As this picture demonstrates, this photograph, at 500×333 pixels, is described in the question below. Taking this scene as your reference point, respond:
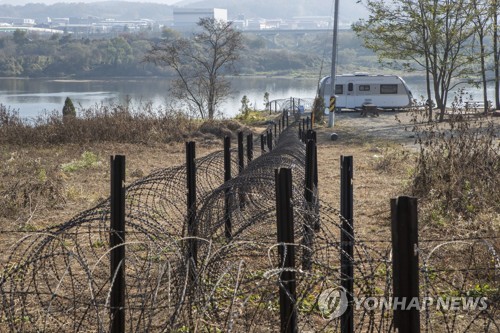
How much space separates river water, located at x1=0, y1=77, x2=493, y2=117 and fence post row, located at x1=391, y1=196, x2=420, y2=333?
42633 mm

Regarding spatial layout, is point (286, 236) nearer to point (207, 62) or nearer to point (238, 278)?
point (238, 278)

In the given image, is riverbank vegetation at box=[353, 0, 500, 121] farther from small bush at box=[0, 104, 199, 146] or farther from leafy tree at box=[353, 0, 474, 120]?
small bush at box=[0, 104, 199, 146]

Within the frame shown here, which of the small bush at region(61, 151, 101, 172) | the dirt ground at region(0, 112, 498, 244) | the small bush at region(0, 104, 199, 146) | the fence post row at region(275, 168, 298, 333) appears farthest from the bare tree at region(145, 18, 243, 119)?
the fence post row at region(275, 168, 298, 333)

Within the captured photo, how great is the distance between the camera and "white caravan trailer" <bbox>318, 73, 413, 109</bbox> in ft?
148

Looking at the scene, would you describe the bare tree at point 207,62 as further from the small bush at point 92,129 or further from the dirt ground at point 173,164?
the small bush at point 92,129

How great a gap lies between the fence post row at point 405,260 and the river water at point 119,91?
140 ft

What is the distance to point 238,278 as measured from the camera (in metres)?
3.67

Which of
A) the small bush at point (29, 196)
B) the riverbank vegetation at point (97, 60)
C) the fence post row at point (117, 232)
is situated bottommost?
the small bush at point (29, 196)

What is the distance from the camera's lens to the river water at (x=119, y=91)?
2183 inches

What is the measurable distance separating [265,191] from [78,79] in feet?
281

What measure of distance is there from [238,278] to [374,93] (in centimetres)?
4281

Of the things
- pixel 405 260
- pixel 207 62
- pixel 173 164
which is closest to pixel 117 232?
pixel 405 260

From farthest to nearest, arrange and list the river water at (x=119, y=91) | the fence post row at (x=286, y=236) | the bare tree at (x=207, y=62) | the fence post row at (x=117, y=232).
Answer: the river water at (x=119, y=91), the bare tree at (x=207, y=62), the fence post row at (x=117, y=232), the fence post row at (x=286, y=236)

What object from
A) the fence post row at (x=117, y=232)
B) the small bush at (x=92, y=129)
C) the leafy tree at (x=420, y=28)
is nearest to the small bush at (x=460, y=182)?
the fence post row at (x=117, y=232)
